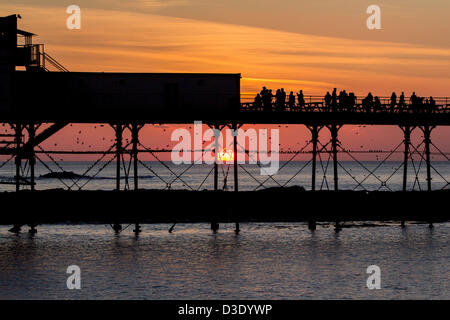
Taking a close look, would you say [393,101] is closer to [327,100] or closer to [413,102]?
[413,102]

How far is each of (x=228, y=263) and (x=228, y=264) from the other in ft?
1.23

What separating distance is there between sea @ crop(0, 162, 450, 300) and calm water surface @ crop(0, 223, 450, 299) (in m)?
0.05

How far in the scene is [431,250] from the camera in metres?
51.8

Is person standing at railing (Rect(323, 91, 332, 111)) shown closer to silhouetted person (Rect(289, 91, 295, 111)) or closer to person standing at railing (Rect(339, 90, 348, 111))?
person standing at railing (Rect(339, 90, 348, 111))

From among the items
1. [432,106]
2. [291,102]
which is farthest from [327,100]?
[432,106]

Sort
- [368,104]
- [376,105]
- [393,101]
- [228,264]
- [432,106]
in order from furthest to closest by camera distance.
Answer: [432,106], [393,101], [376,105], [368,104], [228,264]

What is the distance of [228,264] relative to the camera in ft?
146

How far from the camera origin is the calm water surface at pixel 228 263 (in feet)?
120

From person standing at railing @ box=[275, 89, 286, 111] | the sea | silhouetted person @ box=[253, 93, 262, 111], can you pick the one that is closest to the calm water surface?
the sea

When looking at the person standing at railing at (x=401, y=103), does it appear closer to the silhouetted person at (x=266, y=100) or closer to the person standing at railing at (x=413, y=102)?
the person standing at railing at (x=413, y=102)

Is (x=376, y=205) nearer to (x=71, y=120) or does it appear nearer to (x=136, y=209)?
(x=136, y=209)
